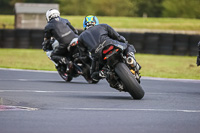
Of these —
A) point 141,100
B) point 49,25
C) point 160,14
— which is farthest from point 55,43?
point 160,14

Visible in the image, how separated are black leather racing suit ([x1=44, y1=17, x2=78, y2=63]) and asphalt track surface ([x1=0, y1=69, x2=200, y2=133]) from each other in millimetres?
1062

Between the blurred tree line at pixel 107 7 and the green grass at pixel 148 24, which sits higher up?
the green grass at pixel 148 24

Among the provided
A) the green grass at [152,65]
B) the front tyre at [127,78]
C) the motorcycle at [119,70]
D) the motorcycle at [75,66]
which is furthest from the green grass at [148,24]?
the front tyre at [127,78]

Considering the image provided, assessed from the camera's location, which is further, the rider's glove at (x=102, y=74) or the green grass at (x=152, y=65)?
the green grass at (x=152, y=65)

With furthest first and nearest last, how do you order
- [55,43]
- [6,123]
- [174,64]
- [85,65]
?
[174,64], [55,43], [85,65], [6,123]

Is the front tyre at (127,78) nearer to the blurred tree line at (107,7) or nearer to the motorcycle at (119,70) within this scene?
the motorcycle at (119,70)

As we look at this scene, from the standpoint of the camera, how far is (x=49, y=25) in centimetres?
1478

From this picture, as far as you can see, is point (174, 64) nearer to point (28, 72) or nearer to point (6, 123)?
point (28, 72)

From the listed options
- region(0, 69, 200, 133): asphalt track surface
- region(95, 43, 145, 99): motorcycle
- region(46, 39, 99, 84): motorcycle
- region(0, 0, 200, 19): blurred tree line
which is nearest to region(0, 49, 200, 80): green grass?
region(46, 39, 99, 84): motorcycle

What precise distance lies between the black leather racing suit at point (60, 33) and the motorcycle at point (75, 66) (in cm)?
21

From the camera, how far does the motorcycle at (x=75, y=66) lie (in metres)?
14.0

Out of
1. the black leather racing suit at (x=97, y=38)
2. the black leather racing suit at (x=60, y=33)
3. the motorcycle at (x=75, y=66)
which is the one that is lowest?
the motorcycle at (x=75, y=66)

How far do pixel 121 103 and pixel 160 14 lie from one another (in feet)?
299

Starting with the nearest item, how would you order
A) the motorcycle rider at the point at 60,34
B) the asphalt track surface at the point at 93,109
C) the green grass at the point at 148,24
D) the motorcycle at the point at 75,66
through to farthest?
the asphalt track surface at the point at 93,109, the motorcycle at the point at 75,66, the motorcycle rider at the point at 60,34, the green grass at the point at 148,24
